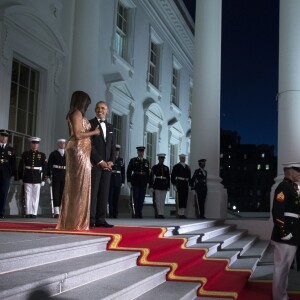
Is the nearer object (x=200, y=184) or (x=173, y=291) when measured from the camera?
(x=173, y=291)

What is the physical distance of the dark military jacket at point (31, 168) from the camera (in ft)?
39.2

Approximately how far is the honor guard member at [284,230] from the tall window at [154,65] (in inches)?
670

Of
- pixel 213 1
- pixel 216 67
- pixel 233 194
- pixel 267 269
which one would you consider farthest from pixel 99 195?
pixel 233 194

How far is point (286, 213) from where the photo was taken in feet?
22.4

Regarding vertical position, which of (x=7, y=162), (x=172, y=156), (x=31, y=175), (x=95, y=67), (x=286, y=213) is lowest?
(x=286, y=213)

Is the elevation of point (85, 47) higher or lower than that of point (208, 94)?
higher

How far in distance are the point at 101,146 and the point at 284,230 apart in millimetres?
3340

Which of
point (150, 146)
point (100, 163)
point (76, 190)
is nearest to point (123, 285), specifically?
point (76, 190)

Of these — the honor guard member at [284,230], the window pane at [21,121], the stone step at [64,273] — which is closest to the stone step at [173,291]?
the stone step at [64,273]

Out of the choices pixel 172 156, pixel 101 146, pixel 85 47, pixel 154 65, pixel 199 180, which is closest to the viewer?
pixel 101 146

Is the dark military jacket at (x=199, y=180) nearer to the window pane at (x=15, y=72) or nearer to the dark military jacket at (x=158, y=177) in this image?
the dark military jacket at (x=158, y=177)

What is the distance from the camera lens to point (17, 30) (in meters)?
13.0

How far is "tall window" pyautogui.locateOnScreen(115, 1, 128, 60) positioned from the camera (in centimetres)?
1959

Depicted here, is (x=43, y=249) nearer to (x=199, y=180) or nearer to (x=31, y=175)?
(x=31, y=175)
